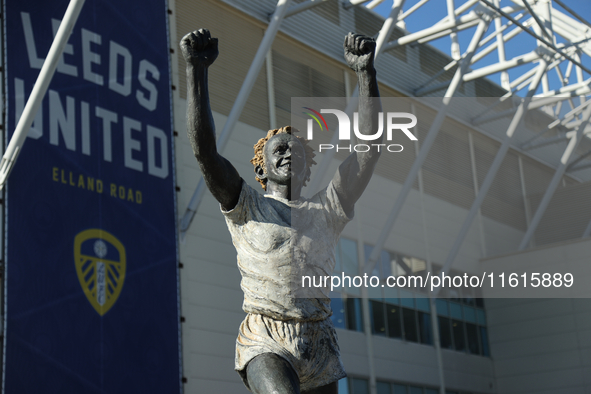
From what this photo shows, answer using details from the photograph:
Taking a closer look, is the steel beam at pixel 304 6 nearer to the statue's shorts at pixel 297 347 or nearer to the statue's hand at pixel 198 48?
the statue's hand at pixel 198 48

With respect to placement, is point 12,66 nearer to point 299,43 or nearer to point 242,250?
point 299,43

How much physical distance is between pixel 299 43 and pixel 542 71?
19.9 feet

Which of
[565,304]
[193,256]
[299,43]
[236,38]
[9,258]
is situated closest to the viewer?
[9,258]

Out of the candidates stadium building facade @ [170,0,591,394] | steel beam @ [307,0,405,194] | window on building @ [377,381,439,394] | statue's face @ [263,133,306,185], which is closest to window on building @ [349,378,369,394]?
stadium building facade @ [170,0,591,394]

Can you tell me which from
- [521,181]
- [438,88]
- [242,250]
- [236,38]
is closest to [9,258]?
[236,38]

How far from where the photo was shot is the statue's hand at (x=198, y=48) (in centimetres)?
330

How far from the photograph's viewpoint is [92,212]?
42.2 feet

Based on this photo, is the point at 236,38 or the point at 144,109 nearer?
the point at 144,109

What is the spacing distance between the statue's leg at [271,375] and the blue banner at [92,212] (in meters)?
8.95

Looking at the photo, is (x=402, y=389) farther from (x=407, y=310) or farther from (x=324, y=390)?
(x=324, y=390)

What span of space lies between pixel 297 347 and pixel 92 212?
10058 mm

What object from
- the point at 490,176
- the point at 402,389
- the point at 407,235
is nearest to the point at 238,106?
the point at 490,176

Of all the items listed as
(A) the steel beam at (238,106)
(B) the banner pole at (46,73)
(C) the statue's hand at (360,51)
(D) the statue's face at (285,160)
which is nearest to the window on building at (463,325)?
(A) the steel beam at (238,106)

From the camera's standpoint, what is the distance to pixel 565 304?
2259 cm
